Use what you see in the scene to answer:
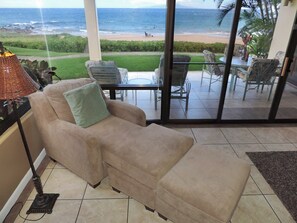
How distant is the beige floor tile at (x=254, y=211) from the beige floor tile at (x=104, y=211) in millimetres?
957

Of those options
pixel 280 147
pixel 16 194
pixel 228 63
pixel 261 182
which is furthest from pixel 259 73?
pixel 16 194

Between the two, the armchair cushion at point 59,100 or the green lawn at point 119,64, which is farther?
the green lawn at point 119,64

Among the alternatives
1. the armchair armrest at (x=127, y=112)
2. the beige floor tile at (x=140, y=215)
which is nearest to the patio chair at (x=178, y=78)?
the armchair armrest at (x=127, y=112)

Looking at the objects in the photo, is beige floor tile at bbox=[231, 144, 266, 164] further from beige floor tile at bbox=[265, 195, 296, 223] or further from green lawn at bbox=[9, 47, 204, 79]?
green lawn at bbox=[9, 47, 204, 79]

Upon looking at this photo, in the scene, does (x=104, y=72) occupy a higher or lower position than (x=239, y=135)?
higher

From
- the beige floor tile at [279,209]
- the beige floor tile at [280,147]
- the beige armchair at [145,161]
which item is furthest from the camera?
the beige floor tile at [280,147]

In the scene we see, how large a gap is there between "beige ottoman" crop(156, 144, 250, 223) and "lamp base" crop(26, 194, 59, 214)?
0.97 m

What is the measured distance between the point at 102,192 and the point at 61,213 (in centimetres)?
39

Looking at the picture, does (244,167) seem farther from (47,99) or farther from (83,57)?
(83,57)

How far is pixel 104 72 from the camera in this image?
2.99 metres

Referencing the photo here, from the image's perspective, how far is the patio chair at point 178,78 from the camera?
9.64 ft

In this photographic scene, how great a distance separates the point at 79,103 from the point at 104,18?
1674 mm

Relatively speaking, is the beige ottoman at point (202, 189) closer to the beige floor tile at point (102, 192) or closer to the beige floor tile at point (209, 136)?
the beige floor tile at point (102, 192)

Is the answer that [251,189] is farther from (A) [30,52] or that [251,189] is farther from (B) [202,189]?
(A) [30,52]
